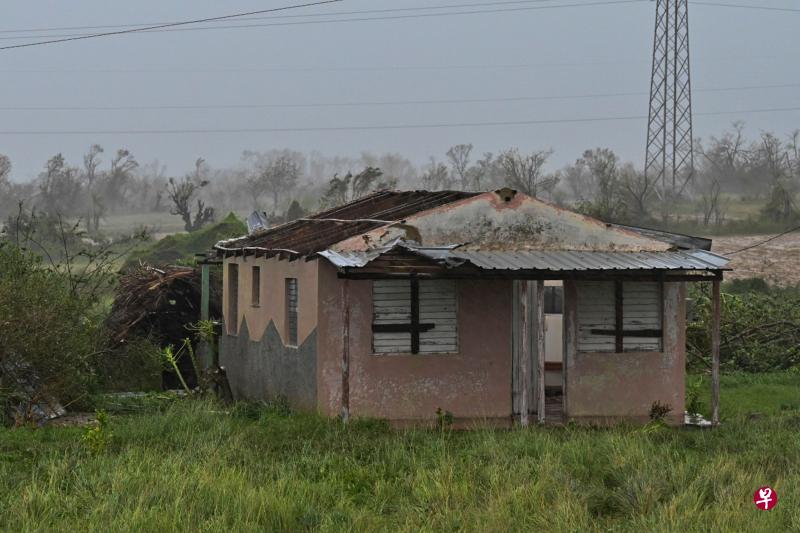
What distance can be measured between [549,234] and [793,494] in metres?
6.70

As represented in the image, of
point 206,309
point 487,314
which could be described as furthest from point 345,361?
point 206,309

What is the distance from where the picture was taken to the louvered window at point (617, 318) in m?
17.5

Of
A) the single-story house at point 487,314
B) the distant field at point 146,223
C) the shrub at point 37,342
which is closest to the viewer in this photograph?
the single-story house at point 487,314

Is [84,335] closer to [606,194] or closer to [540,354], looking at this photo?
[540,354]

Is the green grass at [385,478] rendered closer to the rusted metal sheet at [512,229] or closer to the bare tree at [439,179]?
the rusted metal sheet at [512,229]

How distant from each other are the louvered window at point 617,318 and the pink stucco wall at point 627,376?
117mm

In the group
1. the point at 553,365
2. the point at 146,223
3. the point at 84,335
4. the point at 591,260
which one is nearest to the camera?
the point at 591,260

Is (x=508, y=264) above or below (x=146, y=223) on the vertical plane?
above

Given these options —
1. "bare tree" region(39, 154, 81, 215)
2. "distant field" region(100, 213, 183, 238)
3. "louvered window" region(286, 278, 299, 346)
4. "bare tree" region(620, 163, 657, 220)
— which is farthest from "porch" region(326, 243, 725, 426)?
"bare tree" region(39, 154, 81, 215)

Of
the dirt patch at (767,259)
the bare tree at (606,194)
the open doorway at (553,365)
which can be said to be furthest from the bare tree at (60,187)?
the open doorway at (553,365)

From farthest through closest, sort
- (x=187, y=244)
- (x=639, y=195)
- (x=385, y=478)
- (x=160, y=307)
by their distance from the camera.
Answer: (x=639, y=195) → (x=187, y=244) → (x=160, y=307) → (x=385, y=478)

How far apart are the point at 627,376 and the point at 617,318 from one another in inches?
33.5

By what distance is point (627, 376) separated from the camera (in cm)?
1750

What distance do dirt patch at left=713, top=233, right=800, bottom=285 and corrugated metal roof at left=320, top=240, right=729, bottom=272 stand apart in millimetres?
26962
